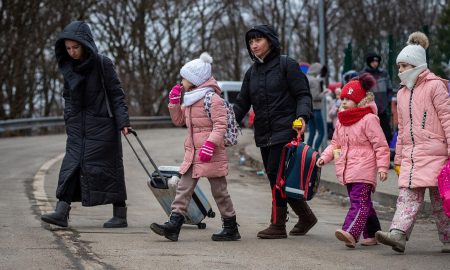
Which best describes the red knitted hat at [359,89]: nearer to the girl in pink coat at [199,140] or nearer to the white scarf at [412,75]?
the white scarf at [412,75]

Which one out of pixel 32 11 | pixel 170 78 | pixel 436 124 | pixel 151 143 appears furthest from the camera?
pixel 170 78

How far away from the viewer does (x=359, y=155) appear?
28.6 feet

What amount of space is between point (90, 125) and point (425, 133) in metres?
3.08

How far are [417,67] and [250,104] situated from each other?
5.58 feet

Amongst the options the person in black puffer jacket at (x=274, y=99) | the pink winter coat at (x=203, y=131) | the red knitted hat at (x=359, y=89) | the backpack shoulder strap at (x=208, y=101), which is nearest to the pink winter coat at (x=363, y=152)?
the red knitted hat at (x=359, y=89)

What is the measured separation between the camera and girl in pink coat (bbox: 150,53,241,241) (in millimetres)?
8852

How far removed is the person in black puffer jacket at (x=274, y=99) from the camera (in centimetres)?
909

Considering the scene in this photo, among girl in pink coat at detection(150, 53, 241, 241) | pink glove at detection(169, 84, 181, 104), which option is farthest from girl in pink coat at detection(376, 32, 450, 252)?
pink glove at detection(169, 84, 181, 104)

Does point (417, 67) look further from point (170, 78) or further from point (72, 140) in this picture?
point (170, 78)

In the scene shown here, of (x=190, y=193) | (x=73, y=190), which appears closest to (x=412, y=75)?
(x=190, y=193)

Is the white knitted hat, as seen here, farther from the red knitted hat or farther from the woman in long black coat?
the red knitted hat

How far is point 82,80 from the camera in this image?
31.5 ft

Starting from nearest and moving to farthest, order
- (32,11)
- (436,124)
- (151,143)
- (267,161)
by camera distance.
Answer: (436,124), (267,161), (151,143), (32,11)

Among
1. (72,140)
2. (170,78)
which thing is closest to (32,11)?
(170,78)
